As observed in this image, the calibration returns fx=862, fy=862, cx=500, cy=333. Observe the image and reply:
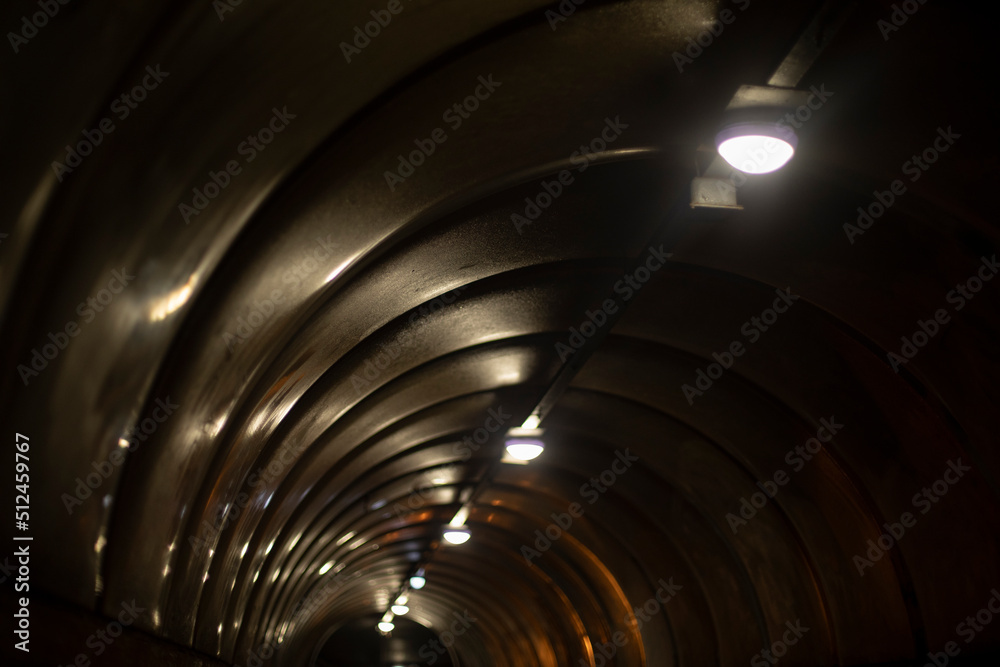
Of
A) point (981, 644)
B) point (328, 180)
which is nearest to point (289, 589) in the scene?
point (981, 644)

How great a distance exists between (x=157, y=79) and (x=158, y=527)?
2680mm

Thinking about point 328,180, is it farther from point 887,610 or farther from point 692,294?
point 887,610

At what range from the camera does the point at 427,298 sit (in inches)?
308
